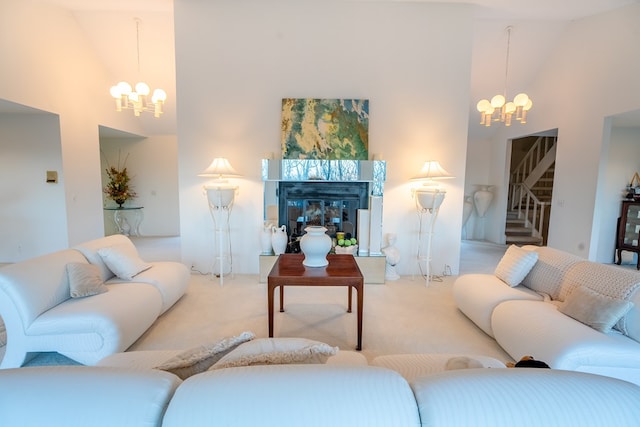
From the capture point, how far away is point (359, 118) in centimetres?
418

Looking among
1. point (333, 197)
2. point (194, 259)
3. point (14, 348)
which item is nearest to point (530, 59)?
point (333, 197)

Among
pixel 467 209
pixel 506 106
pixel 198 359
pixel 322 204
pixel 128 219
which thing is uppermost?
pixel 506 106

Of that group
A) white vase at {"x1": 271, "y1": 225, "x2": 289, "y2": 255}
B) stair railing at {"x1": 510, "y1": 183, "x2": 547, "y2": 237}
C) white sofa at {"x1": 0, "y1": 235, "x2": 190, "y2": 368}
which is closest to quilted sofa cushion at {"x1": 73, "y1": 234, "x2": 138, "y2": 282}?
white sofa at {"x1": 0, "y1": 235, "x2": 190, "y2": 368}

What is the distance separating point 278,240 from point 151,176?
15.5 ft

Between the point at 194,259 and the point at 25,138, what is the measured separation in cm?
320

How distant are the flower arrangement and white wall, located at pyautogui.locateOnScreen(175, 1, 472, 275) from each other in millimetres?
3475

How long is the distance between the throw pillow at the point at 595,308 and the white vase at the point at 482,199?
4.91 m

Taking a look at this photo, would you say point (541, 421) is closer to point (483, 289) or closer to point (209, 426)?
point (209, 426)

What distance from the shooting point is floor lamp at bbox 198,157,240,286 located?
3.83 m

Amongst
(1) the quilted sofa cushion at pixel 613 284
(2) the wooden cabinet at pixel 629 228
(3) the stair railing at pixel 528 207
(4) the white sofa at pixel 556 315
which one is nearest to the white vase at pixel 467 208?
(3) the stair railing at pixel 528 207

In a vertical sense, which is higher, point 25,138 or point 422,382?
point 25,138

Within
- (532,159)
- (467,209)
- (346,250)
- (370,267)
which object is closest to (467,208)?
(467,209)

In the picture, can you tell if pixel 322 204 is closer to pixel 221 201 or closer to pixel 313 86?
pixel 221 201

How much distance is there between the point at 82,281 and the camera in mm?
2328
